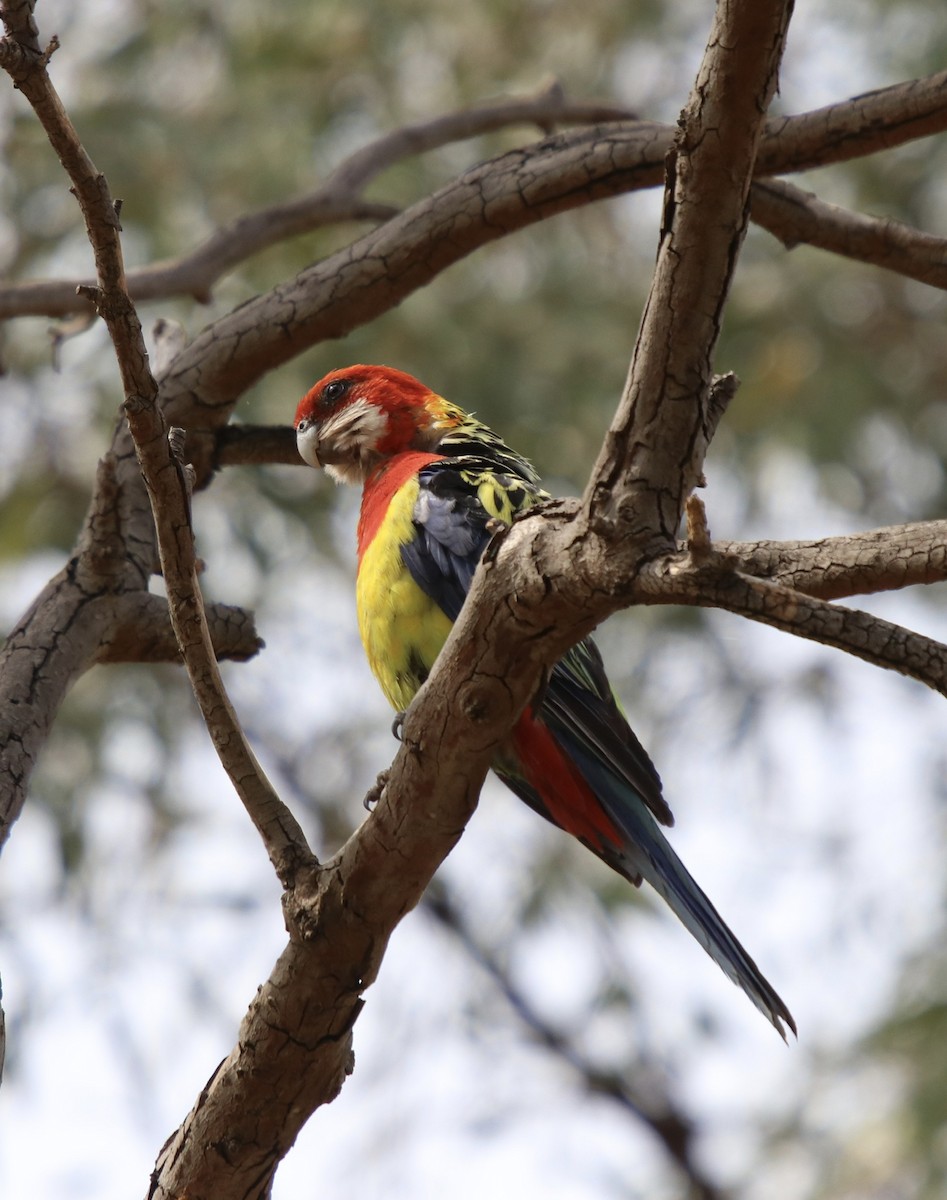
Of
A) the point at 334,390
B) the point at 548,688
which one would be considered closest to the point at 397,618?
the point at 548,688

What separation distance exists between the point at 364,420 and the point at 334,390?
0.62 ft

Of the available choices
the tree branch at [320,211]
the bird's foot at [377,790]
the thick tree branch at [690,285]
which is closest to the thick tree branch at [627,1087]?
the tree branch at [320,211]

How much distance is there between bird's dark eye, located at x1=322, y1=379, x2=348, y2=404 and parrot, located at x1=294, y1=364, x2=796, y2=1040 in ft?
1.74

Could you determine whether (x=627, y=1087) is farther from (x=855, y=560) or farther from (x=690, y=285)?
(x=690, y=285)

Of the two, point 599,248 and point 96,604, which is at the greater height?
point 599,248

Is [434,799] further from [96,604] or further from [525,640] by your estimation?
[96,604]

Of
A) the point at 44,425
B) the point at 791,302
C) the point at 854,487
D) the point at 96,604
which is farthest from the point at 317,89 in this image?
the point at 96,604

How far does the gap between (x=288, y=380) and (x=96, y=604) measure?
3.78 meters

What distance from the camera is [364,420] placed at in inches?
173

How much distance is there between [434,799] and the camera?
8.07ft

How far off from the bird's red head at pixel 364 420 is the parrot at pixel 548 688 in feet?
1.18

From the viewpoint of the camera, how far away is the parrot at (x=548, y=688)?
136 inches

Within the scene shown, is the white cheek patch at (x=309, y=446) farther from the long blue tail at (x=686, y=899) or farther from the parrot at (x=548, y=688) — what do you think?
the long blue tail at (x=686, y=899)

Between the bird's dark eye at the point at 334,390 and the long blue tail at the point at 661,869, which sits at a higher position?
the bird's dark eye at the point at 334,390
